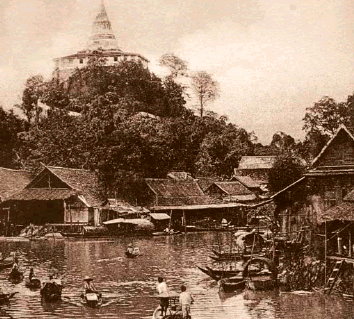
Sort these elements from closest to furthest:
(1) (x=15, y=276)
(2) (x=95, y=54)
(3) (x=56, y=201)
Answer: (1) (x=15, y=276), (3) (x=56, y=201), (2) (x=95, y=54)

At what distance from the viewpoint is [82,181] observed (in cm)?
3359

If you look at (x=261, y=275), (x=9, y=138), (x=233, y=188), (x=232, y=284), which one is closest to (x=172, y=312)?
(x=232, y=284)

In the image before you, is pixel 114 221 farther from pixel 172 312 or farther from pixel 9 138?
pixel 172 312

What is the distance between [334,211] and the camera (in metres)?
16.1

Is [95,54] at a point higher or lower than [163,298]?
higher

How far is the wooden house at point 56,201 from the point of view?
106 ft

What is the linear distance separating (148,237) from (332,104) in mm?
10642

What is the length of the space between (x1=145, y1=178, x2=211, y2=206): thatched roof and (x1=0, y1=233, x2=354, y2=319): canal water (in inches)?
302

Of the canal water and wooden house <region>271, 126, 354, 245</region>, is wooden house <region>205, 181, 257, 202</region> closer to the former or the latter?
the canal water

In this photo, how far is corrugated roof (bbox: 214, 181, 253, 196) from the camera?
41.7 m

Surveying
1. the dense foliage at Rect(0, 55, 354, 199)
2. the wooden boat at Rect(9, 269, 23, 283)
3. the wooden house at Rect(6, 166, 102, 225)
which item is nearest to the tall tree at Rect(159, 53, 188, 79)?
the dense foliage at Rect(0, 55, 354, 199)

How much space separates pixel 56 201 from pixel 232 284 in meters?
18.3

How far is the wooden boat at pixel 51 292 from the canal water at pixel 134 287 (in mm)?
181

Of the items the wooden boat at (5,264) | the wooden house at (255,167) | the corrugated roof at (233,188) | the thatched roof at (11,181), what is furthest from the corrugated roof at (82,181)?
the wooden house at (255,167)
